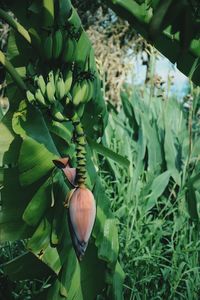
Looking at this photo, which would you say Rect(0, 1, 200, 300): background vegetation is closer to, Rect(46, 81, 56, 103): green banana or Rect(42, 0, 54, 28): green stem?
Rect(46, 81, 56, 103): green banana

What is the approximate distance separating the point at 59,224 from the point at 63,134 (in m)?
0.23

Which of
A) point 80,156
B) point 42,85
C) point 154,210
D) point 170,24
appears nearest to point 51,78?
point 42,85

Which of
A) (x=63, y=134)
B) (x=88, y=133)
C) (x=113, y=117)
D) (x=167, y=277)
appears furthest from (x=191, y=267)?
(x=113, y=117)

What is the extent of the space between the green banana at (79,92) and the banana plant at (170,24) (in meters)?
0.17

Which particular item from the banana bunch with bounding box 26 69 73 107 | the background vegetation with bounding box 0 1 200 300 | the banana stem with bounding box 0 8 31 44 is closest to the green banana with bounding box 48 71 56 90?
the banana bunch with bounding box 26 69 73 107

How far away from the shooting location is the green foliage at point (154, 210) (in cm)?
200

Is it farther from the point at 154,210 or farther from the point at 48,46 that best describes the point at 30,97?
the point at 154,210

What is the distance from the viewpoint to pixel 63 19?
1377mm

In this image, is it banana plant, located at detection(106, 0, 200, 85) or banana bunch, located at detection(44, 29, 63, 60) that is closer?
banana plant, located at detection(106, 0, 200, 85)

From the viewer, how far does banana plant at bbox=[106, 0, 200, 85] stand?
1.80 ft

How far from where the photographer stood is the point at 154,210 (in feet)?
8.73

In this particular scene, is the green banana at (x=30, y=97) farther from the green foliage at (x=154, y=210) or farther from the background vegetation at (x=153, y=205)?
the green foliage at (x=154, y=210)

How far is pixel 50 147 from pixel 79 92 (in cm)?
18

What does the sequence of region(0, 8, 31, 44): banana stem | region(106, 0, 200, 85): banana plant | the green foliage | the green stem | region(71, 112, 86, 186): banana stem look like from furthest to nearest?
the green foliage → the green stem → region(0, 8, 31, 44): banana stem → region(71, 112, 86, 186): banana stem → region(106, 0, 200, 85): banana plant
